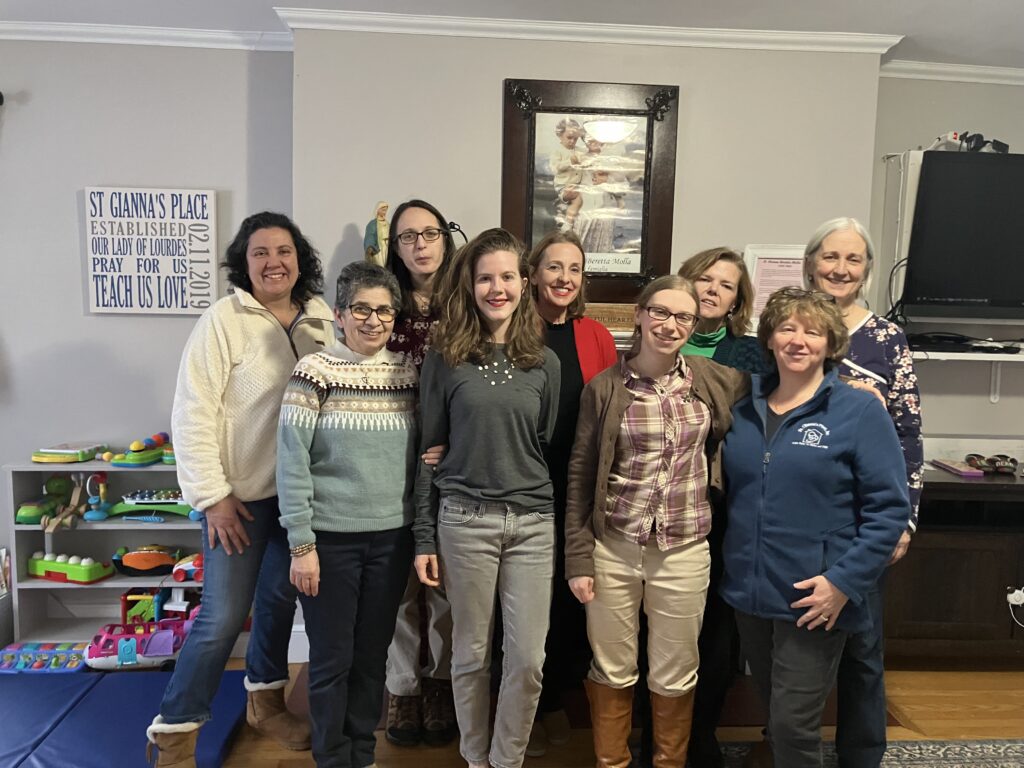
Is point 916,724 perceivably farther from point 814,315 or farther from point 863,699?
point 814,315

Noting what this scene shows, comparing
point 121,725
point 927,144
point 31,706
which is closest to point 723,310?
point 927,144

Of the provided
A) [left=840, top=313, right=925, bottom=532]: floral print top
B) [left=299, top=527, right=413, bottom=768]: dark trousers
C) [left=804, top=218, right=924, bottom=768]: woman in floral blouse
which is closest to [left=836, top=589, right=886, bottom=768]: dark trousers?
[left=804, top=218, right=924, bottom=768]: woman in floral blouse

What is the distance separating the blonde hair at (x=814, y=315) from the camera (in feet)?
4.95

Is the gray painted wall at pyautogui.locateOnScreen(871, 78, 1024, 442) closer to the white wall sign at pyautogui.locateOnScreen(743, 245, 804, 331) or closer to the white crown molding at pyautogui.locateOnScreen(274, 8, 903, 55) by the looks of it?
the white crown molding at pyautogui.locateOnScreen(274, 8, 903, 55)

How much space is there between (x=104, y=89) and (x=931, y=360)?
362 centimetres

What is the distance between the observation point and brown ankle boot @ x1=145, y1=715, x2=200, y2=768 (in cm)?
175

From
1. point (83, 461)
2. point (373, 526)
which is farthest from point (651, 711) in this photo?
point (83, 461)

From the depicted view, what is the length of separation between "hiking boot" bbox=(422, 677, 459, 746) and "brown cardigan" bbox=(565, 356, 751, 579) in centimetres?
75

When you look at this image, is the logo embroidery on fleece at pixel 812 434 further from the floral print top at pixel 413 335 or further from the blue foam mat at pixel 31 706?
the blue foam mat at pixel 31 706

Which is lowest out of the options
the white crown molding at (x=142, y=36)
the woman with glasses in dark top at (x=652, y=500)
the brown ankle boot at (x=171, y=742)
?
the brown ankle boot at (x=171, y=742)

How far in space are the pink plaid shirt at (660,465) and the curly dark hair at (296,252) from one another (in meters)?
0.96

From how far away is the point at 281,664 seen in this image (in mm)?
2059

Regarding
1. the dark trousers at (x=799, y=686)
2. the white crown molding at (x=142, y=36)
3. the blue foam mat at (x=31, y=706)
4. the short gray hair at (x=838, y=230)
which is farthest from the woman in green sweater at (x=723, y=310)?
the blue foam mat at (x=31, y=706)

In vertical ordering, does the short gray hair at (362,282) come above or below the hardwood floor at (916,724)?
above
